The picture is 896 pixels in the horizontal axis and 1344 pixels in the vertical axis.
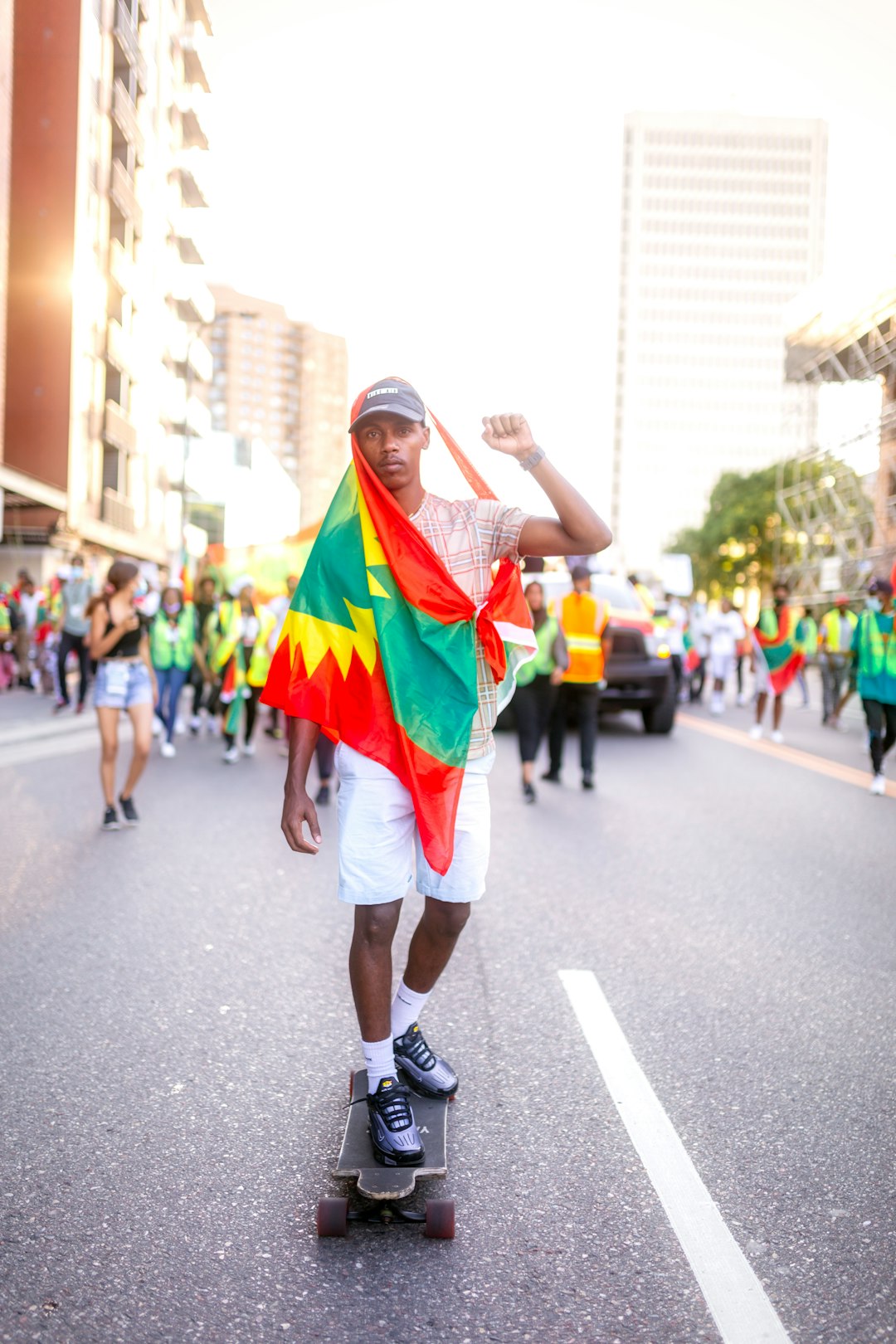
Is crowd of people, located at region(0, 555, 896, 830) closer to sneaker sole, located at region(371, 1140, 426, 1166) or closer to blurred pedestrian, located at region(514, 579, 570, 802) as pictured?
blurred pedestrian, located at region(514, 579, 570, 802)

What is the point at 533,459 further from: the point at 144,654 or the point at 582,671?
the point at 582,671

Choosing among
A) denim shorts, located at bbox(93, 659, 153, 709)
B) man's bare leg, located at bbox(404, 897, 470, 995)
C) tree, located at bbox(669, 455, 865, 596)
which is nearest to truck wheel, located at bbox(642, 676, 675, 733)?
denim shorts, located at bbox(93, 659, 153, 709)

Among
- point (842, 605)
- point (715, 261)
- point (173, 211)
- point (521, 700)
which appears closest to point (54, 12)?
point (173, 211)

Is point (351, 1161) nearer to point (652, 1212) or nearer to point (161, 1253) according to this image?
point (161, 1253)

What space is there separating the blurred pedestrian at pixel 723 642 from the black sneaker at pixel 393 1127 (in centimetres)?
1768

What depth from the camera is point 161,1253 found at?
2.52m

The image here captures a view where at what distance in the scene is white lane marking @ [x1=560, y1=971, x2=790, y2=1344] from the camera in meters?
2.31

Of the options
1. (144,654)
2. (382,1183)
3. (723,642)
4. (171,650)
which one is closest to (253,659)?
(171,650)

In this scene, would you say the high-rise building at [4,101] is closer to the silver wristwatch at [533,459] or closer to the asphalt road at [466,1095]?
the asphalt road at [466,1095]

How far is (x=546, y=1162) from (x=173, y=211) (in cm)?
5445

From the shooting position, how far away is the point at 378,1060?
2.95 m

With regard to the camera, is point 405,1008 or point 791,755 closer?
point 405,1008

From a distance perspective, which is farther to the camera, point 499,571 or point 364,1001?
point 499,571

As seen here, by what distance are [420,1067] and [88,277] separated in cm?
3736
